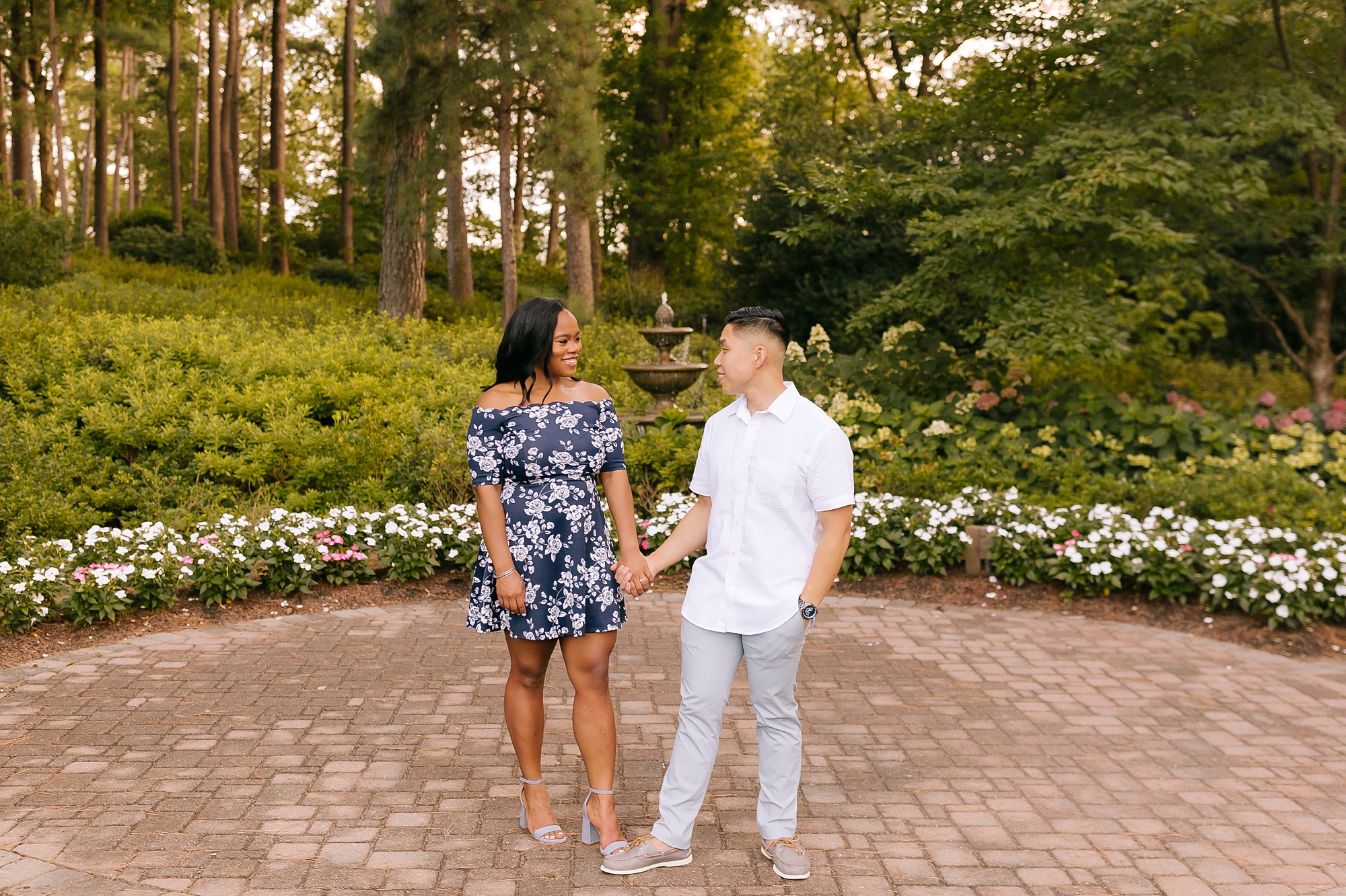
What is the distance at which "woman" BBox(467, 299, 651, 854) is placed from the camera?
336cm

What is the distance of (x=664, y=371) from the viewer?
10.2 m

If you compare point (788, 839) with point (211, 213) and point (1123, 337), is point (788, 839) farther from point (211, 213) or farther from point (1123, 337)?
point (211, 213)

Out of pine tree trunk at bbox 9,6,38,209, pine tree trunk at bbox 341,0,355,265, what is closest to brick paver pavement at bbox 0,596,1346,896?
pine tree trunk at bbox 9,6,38,209

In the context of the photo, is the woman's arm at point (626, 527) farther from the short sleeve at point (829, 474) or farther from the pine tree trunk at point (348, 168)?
the pine tree trunk at point (348, 168)

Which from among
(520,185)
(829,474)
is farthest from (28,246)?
(520,185)

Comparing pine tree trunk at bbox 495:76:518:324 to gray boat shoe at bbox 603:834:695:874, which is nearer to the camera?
gray boat shoe at bbox 603:834:695:874

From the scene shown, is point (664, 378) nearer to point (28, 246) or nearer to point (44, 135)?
point (28, 246)

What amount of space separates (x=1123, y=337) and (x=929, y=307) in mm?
1606

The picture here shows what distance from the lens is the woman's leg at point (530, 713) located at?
11.4 ft

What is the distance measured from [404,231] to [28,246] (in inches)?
200

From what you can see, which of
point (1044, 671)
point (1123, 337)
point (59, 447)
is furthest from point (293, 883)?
point (1123, 337)

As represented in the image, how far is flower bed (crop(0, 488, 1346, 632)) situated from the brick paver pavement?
21.4 inches

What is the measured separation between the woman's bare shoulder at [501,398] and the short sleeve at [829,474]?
0.95 meters

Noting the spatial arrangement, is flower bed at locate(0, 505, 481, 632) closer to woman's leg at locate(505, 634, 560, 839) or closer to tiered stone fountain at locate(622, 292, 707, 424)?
tiered stone fountain at locate(622, 292, 707, 424)
